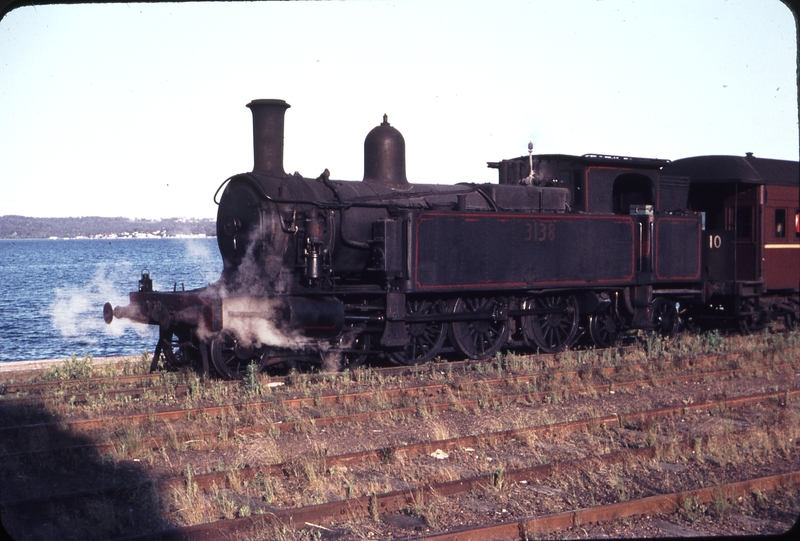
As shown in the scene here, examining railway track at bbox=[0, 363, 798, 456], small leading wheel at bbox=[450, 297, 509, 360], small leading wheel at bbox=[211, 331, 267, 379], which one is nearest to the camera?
railway track at bbox=[0, 363, 798, 456]

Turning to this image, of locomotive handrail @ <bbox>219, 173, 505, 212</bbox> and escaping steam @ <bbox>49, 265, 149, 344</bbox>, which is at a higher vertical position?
locomotive handrail @ <bbox>219, 173, 505, 212</bbox>

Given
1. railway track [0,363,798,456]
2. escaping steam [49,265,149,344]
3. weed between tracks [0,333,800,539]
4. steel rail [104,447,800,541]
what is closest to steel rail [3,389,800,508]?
weed between tracks [0,333,800,539]

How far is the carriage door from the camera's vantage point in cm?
1512

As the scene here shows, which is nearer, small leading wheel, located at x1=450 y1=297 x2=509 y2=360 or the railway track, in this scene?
the railway track

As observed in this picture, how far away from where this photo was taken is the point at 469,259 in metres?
11.3

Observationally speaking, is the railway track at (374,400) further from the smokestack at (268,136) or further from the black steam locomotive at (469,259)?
the smokestack at (268,136)

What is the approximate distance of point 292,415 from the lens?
8.01 meters

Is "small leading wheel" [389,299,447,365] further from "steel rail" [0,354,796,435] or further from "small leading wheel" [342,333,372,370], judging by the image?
"steel rail" [0,354,796,435]

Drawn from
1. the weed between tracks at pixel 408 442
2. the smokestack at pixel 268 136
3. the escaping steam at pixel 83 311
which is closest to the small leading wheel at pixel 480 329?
the weed between tracks at pixel 408 442

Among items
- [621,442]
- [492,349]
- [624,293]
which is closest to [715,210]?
[624,293]

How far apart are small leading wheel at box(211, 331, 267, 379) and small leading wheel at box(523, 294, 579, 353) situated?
4.43 metres

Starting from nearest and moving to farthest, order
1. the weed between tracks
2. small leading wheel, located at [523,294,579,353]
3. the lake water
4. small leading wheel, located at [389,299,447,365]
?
the weed between tracks
small leading wheel, located at [389,299,447,365]
small leading wheel, located at [523,294,579,353]
the lake water

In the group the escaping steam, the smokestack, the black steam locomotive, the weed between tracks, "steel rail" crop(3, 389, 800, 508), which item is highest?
the smokestack

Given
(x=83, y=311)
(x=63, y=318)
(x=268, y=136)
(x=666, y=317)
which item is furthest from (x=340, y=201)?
(x=83, y=311)
